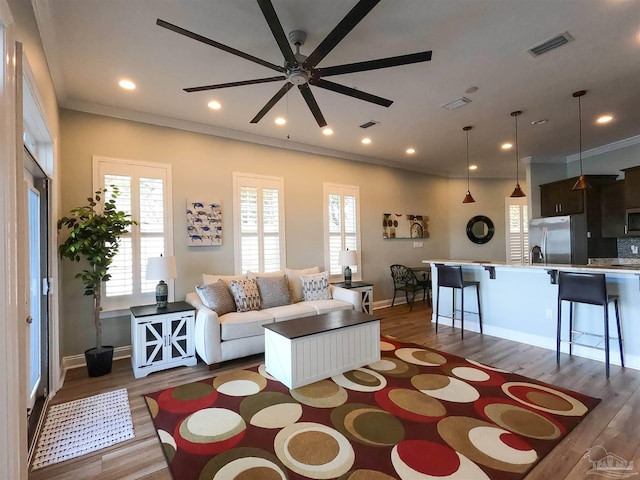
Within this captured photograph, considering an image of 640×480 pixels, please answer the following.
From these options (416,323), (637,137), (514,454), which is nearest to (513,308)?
(416,323)

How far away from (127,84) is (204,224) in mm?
1914

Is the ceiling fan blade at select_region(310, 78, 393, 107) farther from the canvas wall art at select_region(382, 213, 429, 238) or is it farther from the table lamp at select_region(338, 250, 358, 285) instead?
the canvas wall art at select_region(382, 213, 429, 238)

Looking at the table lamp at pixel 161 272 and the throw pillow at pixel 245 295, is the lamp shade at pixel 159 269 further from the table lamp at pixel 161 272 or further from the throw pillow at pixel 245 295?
the throw pillow at pixel 245 295

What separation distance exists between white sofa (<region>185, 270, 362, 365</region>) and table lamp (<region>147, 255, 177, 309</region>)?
364 mm

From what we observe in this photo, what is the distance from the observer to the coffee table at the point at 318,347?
2.96 m

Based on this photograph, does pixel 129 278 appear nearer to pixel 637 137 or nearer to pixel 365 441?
pixel 365 441

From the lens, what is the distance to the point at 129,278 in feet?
13.0

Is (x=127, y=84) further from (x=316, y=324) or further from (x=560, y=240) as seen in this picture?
(x=560, y=240)

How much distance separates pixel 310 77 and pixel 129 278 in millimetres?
3336

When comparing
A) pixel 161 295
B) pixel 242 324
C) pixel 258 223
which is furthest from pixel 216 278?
pixel 258 223

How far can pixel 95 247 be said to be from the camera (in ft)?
11.2

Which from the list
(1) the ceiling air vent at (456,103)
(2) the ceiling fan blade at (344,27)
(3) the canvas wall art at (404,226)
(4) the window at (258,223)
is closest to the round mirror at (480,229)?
(3) the canvas wall art at (404,226)

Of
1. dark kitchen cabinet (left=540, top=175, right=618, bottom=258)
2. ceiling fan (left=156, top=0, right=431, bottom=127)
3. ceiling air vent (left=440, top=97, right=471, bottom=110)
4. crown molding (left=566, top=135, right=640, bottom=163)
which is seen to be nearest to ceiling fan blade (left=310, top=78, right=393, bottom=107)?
ceiling fan (left=156, top=0, right=431, bottom=127)

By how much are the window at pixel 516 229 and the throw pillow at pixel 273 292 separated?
663 centimetres
